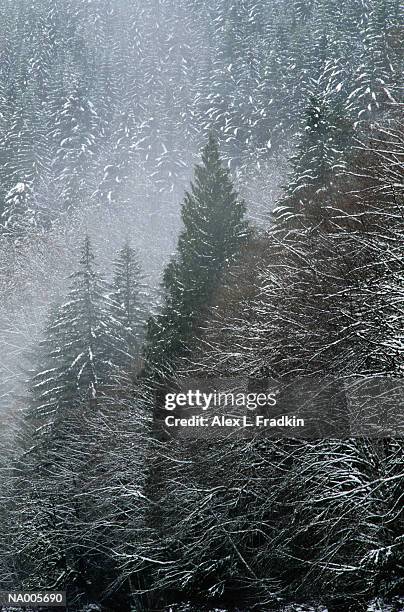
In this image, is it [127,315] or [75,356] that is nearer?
[75,356]

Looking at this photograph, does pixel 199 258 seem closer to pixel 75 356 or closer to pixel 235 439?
pixel 75 356

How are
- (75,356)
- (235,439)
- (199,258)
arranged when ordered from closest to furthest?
(235,439) → (199,258) → (75,356)

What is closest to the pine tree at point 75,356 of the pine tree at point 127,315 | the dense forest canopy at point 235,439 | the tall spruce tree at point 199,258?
the dense forest canopy at point 235,439

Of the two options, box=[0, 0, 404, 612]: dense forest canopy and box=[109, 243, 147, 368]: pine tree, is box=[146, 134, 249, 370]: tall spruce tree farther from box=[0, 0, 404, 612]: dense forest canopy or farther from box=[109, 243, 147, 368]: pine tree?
box=[109, 243, 147, 368]: pine tree

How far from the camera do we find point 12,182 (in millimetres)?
82125

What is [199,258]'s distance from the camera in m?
23.3

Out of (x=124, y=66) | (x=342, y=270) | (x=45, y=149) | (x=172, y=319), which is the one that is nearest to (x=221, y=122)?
(x=45, y=149)

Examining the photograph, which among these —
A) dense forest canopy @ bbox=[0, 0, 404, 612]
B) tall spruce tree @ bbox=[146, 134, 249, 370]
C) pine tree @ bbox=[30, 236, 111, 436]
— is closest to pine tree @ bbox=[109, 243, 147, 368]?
dense forest canopy @ bbox=[0, 0, 404, 612]

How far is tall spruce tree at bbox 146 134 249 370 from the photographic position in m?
21.8

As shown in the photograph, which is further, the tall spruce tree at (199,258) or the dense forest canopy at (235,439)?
the tall spruce tree at (199,258)

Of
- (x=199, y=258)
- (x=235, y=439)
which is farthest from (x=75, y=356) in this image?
(x=235, y=439)

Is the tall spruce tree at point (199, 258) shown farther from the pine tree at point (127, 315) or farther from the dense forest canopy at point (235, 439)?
the pine tree at point (127, 315)

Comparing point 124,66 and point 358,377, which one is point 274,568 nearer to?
point 358,377

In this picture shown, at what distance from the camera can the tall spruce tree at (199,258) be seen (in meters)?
21.8
